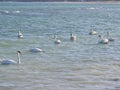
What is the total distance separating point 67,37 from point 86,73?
88.2ft

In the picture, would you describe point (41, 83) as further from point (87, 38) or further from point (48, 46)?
point (87, 38)

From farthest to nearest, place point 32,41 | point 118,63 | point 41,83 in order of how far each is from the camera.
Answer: point 32,41
point 118,63
point 41,83

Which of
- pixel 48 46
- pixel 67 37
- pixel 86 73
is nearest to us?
pixel 86 73

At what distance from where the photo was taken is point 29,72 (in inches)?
1476

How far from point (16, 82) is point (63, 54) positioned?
13.2 m

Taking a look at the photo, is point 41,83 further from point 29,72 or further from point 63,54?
point 63,54

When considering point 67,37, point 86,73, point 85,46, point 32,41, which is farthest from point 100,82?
point 67,37

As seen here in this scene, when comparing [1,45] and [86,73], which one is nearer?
[86,73]

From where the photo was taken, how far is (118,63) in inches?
1624

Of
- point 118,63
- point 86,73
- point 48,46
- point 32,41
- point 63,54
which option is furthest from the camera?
point 32,41

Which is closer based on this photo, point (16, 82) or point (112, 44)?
point (16, 82)

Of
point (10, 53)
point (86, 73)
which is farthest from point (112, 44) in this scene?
point (86, 73)

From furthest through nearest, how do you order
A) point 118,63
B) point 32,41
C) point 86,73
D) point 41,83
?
point 32,41
point 118,63
point 86,73
point 41,83

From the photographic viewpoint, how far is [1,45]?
5456 centimetres
